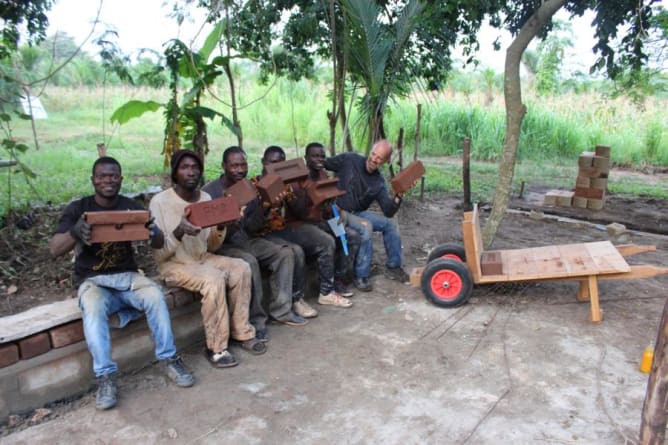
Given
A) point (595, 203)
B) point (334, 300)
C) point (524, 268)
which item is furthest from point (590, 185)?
point (334, 300)

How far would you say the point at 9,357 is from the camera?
10.0 ft

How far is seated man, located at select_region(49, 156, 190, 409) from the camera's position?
10.5 feet

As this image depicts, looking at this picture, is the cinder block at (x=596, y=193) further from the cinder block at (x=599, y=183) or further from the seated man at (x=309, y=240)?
the seated man at (x=309, y=240)

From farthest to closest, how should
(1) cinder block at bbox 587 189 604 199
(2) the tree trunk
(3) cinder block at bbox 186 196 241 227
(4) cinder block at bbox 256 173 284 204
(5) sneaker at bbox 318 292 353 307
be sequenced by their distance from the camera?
(1) cinder block at bbox 587 189 604 199 < (2) the tree trunk < (5) sneaker at bbox 318 292 353 307 < (4) cinder block at bbox 256 173 284 204 < (3) cinder block at bbox 186 196 241 227

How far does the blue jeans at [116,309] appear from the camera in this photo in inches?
126

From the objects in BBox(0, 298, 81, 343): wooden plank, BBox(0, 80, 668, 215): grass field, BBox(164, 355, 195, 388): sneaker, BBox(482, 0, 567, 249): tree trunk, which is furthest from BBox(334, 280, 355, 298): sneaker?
BBox(0, 80, 668, 215): grass field

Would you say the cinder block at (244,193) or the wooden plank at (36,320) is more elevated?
the cinder block at (244,193)

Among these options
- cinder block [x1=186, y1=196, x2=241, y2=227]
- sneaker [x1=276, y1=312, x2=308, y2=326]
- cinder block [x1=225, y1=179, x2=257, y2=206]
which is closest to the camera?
cinder block [x1=186, y1=196, x2=241, y2=227]

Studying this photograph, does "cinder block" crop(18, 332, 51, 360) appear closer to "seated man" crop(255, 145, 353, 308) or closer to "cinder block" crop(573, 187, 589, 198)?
"seated man" crop(255, 145, 353, 308)

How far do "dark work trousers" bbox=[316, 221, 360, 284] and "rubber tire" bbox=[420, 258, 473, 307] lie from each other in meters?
0.77

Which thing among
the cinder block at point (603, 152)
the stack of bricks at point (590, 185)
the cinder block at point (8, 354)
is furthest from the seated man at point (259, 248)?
the cinder block at point (603, 152)

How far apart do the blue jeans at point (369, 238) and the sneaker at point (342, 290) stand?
0.18 metres

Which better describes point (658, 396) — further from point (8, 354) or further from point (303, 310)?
point (8, 354)

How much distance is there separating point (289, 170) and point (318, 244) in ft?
2.48
